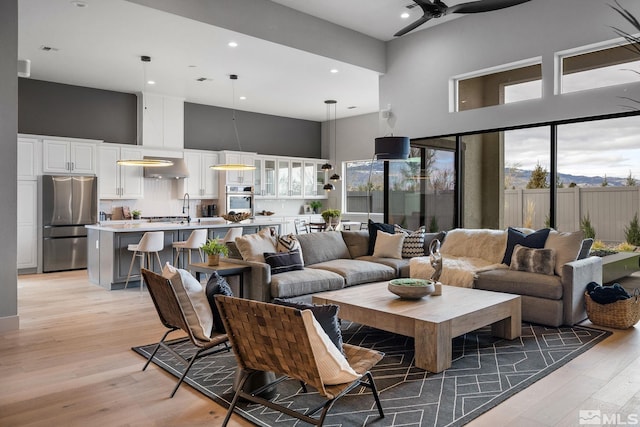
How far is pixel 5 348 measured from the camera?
13.0 ft

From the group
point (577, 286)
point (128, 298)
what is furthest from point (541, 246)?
point (128, 298)

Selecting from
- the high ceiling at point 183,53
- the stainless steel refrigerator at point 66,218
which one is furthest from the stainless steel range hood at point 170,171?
the high ceiling at point 183,53

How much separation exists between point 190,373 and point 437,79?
18.7 ft

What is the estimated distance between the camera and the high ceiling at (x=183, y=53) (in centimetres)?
555

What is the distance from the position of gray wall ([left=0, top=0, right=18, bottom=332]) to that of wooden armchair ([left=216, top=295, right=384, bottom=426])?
3.27m

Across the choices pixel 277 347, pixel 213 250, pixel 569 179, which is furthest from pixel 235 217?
pixel 277 347

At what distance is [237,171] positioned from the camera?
10.3 m

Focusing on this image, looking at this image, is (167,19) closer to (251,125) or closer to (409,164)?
(409,164)

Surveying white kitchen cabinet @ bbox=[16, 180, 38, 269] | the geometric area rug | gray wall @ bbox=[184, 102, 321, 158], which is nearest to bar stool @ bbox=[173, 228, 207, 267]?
the geometric area rug

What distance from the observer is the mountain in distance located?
18.2 feet

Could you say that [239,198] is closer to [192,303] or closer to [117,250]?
[117,250]

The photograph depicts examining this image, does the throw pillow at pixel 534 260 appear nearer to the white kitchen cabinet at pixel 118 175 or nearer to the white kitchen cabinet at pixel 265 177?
the white kitchen cabinet at pixel 265 177

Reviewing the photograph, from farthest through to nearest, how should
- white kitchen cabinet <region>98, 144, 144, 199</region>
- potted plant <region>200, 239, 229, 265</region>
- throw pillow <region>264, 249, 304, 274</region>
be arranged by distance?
white kitchen cabinet <region>98, 144, 144, 199</region>
throw pillow <region>264, 249, 304, 274</region>
potted plant <region>200, 239, 229, 265</region>

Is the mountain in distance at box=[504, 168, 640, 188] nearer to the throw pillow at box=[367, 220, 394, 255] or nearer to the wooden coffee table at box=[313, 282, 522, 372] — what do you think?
the throw pillow at box=[367, 220, 394, 255]
